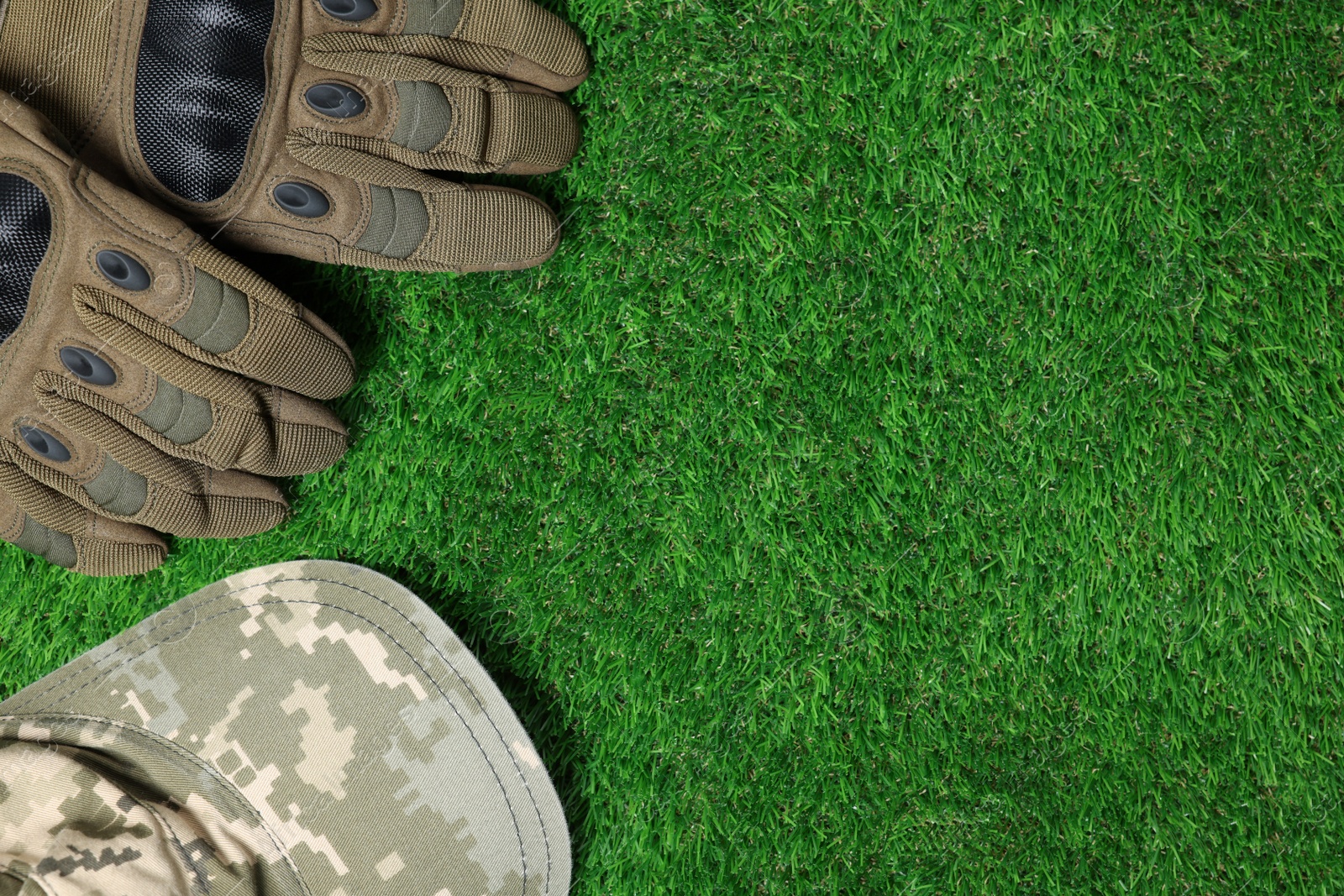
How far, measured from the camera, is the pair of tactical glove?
148cm

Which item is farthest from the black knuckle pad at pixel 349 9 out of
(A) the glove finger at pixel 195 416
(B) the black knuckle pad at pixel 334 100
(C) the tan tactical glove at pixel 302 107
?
(A) the glove finger at pixel 195 416

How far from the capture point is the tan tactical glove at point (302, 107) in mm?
1497

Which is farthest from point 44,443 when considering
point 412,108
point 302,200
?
point 412,108

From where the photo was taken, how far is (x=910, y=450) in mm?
1722

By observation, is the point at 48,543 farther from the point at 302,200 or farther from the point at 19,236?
the point at 302,200

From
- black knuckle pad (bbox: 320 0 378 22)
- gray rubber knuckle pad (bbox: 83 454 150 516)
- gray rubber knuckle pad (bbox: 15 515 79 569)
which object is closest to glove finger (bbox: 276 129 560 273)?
black knuckle pad (bbox: 320 0 378 22)

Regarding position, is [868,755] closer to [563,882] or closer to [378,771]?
[563,882]

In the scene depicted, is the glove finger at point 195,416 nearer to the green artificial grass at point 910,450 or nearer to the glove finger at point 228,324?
the glove finger at point 228,324

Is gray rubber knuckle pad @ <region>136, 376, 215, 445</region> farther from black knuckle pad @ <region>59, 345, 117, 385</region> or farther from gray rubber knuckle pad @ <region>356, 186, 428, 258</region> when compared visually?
gray rubber knuckle pad @ <region>356, 186, 428, 258</region>

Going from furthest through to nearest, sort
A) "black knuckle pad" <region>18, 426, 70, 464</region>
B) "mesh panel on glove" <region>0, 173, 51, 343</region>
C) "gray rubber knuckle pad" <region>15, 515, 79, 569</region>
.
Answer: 1. "gray rubber knuckle pad" <region>15, 515, 79, 569</region>
2. "black knuckle pad" <region>18, 426, 70, 464</region>
3. "mesh panel on glove" <region>0, 173, 51, 343</region>

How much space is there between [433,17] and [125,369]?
0.85m

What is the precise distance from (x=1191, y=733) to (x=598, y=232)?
5.21 feet

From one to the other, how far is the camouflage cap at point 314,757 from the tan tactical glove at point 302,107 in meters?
0.72

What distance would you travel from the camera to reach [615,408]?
176 centimetres
